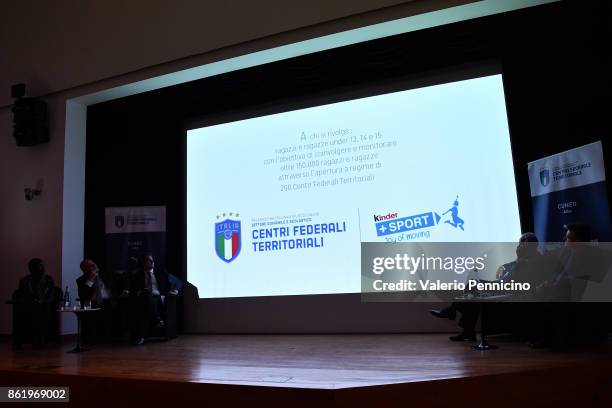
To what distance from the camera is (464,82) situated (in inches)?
202

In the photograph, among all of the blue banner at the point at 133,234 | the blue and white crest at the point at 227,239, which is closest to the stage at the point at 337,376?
the blue and white crest at the point at 227,239

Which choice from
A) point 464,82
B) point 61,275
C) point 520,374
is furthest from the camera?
point 61,275

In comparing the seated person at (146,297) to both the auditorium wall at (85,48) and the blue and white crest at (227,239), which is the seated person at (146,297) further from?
the auditorium wall at (85,48)

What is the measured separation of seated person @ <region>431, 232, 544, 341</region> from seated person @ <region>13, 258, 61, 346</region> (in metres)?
3.90

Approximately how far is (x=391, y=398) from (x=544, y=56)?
12.1 feet

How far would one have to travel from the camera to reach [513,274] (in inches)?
170

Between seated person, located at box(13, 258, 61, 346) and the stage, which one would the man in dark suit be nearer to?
seated person, located at box(13, 258, 61, 346)

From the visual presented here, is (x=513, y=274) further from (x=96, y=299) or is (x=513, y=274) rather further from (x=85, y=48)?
(x=85, y=48)

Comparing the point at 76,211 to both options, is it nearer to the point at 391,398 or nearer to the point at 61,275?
the point at 61,275

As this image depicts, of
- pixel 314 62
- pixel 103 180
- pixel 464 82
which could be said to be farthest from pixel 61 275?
pixel 464 82

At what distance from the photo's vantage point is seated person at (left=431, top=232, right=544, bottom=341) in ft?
13.7

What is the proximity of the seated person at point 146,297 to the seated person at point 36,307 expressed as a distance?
878 millimetres

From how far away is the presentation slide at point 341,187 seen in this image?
4.99 m

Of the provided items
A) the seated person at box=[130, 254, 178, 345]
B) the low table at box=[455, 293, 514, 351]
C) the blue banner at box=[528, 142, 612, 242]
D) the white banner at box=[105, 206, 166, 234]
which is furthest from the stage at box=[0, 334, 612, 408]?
the white banner at box=[105, 206, 166, 234]
